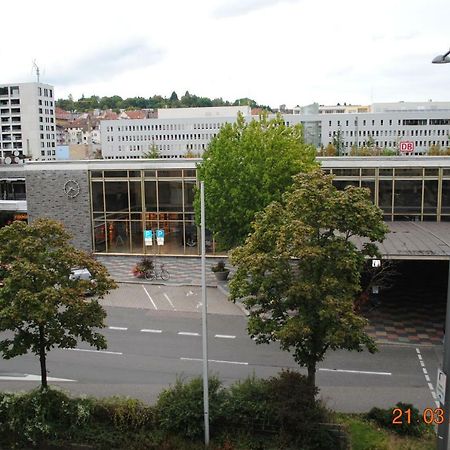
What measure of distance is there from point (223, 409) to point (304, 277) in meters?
3.57

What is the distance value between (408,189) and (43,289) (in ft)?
84.9

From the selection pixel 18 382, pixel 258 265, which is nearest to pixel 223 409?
pixel 258 265

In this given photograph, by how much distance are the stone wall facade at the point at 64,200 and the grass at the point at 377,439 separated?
26.3 m

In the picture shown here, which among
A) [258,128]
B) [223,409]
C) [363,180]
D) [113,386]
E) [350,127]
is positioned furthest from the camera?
[350,127]

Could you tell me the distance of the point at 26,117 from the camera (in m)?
117

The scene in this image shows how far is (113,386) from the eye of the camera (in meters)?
17.3

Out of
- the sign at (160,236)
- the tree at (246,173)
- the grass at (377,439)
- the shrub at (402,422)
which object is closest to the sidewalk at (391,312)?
the sign at (160,236)

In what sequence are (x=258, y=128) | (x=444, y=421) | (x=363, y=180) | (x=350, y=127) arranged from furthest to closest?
(x=350, y=127) < (x=363, y=180) < (x=258, y=128) < (x=444, y=421)

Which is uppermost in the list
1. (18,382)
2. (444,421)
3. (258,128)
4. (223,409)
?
(258,128)

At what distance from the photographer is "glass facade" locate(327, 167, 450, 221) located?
3391 cm

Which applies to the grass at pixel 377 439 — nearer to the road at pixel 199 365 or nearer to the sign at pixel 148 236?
the road at pixel 199 365

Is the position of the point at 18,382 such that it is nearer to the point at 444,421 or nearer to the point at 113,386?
the point at 113,386

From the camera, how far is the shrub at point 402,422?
44.6ft

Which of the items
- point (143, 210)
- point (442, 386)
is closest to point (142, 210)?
point (143, 210)
